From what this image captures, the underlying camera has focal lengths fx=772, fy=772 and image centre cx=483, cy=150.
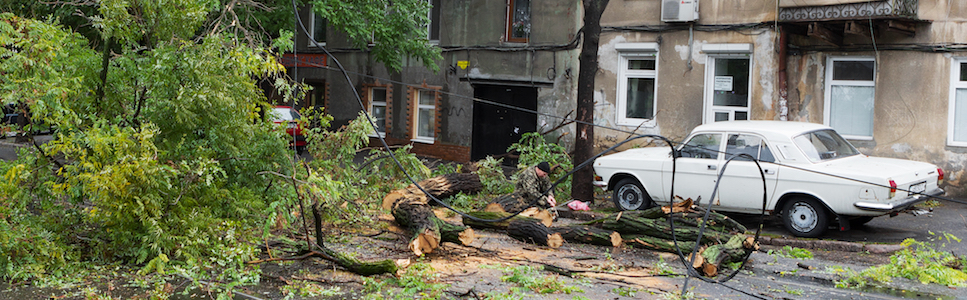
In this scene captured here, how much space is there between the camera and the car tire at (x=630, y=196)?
11656mm

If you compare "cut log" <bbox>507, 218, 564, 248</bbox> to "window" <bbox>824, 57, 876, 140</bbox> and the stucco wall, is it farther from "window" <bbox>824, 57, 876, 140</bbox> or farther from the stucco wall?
"window" <bbox>824, 57, 876, 140</bbox>

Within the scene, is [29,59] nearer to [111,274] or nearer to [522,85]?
[111,274]

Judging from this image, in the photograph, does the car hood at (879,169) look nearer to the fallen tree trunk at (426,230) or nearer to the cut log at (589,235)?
the cut log at (589,235)

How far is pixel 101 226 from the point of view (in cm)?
791

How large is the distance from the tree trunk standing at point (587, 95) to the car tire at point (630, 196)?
2.93ft

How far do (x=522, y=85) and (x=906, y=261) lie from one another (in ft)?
38.1

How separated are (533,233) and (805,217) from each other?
3660 mm

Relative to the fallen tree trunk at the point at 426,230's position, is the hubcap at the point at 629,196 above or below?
above

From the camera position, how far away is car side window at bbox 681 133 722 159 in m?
10.9

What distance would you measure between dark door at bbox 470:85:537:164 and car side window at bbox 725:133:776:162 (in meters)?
8.23

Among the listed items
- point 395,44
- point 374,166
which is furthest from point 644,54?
point 374,166

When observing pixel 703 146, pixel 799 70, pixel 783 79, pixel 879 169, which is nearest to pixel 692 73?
pixel 783 79

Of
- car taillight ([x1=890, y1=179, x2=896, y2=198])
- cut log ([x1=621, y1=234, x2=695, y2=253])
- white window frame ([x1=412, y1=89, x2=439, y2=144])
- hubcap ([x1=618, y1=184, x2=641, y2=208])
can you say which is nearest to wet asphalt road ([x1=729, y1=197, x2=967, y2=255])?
car taillight ([x1=890, y1=179, x2=896, y2=198])

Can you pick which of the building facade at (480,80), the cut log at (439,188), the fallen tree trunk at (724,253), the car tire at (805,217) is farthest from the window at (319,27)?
the fallen tree trunk at (724,253)
